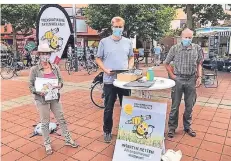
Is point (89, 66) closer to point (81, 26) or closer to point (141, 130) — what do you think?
point (141, 130)

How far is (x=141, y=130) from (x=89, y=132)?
1500 mm

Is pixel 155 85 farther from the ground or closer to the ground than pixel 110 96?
farther from the ground

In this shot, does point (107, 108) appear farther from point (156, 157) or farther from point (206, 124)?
point (206, 124)

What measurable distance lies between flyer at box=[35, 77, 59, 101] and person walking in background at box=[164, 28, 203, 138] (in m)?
1.77

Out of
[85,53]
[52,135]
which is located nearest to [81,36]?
[85,53]

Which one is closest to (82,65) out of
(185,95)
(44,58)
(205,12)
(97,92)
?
(205,12)

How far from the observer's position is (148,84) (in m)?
2.88

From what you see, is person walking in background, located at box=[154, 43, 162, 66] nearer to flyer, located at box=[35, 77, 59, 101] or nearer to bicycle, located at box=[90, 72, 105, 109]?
bicycle, located at box=[90, 72, 105, 109]

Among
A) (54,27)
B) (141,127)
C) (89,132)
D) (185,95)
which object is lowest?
(89,132)

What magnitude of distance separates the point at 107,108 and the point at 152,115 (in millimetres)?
904

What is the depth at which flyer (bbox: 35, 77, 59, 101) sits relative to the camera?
3312 mm

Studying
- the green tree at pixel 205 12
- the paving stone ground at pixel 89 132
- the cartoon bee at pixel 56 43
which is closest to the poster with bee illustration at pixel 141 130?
the paving stone ground at pixel 89 132

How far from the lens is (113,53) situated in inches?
138

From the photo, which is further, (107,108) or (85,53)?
(85,53)
